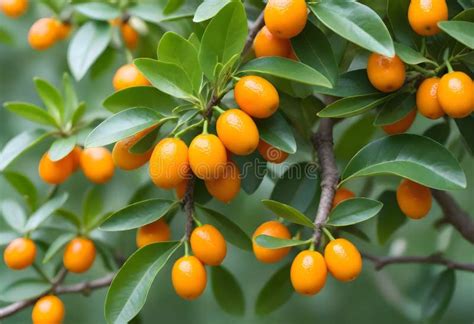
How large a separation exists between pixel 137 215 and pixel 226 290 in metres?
0.34

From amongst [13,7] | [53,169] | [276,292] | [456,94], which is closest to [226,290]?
[276,292]

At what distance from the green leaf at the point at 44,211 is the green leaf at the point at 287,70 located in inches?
16.3

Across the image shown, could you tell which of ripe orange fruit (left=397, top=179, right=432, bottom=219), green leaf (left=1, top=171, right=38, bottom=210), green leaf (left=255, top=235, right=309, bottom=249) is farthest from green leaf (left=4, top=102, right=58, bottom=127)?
ripe orange fruit (left=397, top=179, right=432, bottom=219)

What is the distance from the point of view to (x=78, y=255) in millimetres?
983

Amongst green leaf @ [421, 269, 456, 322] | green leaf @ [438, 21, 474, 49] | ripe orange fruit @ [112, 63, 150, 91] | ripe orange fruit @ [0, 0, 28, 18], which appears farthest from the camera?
ripe orange fruit @ [0, 0, 28, 18]

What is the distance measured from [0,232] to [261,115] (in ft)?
1.94

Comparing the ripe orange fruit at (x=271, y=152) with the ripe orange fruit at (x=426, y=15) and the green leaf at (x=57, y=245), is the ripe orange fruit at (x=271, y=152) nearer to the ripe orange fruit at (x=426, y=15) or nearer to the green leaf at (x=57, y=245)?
the ripe orange fruit at (x=426, y=15)

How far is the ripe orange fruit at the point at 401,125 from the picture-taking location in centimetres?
79

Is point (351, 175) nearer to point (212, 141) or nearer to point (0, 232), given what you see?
point (212, 141)

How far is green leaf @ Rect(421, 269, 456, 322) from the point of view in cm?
110

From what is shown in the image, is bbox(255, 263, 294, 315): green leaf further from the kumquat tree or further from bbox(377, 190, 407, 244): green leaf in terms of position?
bbox(377, 190, 407, 244): green leaf

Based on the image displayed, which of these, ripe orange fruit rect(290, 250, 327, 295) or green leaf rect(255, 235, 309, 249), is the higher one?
green leaf rect(255, 235, 309, 249)

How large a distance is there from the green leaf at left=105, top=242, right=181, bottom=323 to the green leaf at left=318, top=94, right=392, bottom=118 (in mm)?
256

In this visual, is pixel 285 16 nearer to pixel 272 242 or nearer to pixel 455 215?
pixel 272 242
